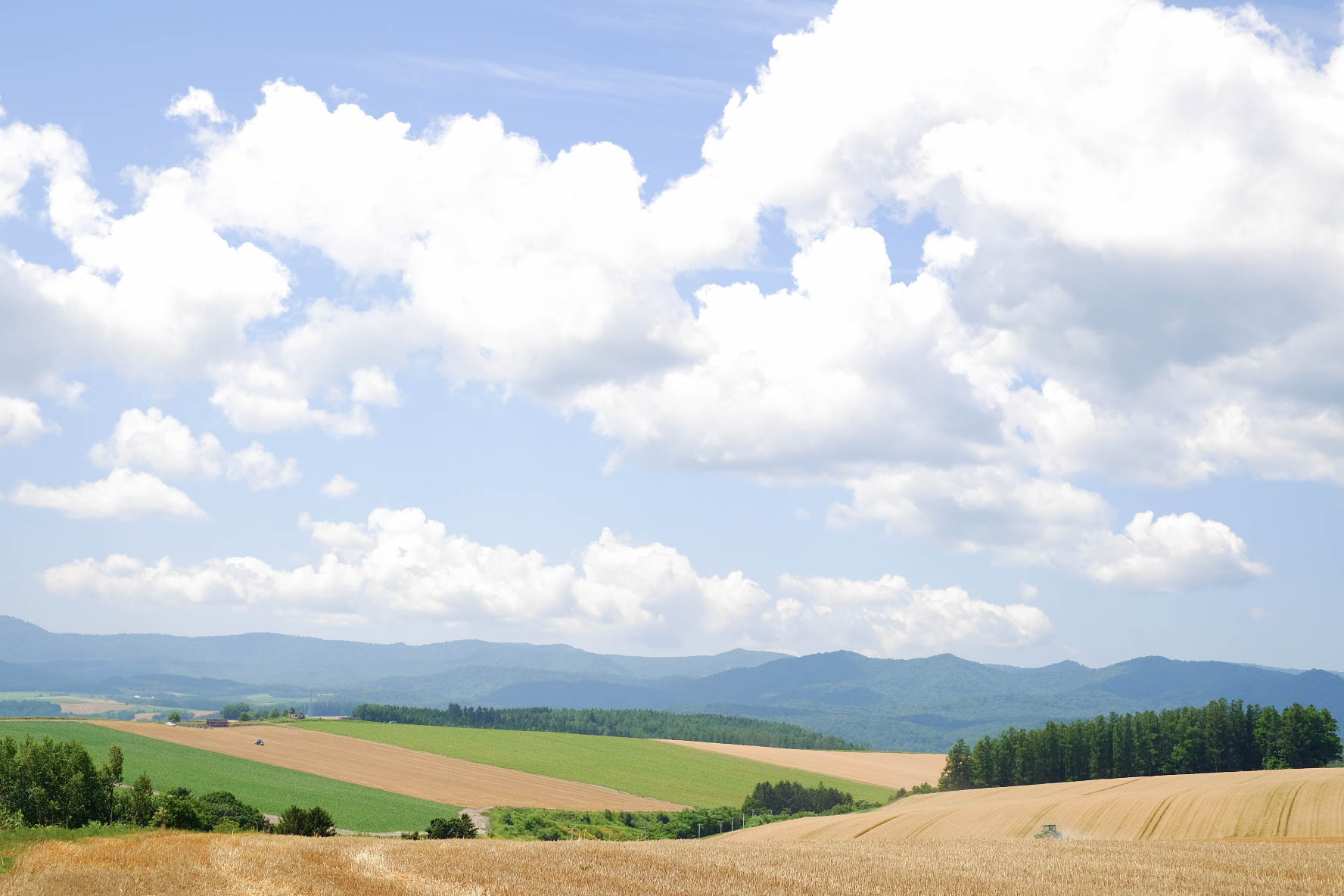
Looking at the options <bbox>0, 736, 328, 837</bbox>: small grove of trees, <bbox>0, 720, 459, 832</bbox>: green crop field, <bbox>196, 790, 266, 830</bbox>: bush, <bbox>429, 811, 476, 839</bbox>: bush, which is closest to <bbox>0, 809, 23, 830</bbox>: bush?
<bbox>0, 736, 328, 837</bbox>: small grove of trees

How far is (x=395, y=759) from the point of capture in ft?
494

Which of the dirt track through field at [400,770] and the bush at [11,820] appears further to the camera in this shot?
the dirt track through field at [400,770]

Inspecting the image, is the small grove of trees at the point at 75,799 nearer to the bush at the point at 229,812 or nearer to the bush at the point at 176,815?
the bush at the point at 176,815

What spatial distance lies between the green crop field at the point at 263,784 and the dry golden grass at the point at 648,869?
185ft

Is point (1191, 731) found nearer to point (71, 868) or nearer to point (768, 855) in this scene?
point (768, 855)

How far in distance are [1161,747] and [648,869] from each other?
109m

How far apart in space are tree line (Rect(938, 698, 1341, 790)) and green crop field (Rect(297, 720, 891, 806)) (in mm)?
17977

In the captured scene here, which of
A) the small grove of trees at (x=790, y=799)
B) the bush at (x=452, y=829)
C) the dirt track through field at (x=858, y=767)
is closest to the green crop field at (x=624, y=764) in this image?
the small grove of trees at (x=790, y=799)

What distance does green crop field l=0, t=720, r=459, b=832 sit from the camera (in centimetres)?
9850

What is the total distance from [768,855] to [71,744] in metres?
48.6

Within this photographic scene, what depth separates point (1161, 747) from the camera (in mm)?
124250

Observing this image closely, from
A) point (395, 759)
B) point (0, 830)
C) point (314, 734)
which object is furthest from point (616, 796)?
point (0, 830)

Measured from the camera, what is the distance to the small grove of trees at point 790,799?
131625 millimetres

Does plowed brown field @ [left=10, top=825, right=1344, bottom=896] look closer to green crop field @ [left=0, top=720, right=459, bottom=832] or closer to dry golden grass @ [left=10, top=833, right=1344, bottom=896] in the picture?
dry golden grass @ [left=10, top=833, right=1344, bottom=896]
